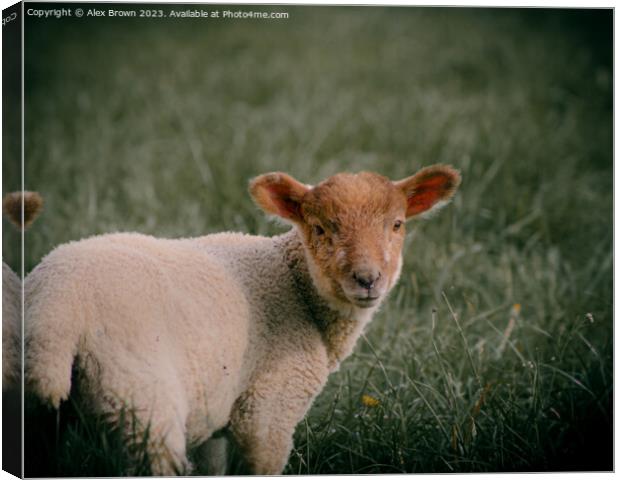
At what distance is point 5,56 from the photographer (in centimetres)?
364

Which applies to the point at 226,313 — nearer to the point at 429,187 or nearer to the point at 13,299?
the point at 13,299

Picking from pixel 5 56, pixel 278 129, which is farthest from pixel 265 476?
pixel 278 129

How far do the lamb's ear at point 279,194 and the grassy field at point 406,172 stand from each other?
750 mm

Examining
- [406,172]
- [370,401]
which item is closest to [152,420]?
[370,401]

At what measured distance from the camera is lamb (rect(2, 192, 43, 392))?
3270mm

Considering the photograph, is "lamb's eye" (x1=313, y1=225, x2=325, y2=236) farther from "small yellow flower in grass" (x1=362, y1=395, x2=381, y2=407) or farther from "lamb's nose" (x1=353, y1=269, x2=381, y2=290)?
"small yellow flower in grass" (x1=362, y1=395, x2=381, y2=407)

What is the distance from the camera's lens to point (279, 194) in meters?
3.69

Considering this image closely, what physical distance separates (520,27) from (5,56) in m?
2.67

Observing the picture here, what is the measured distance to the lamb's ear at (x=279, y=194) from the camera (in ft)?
11.9

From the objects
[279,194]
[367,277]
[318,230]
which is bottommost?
[367,277]

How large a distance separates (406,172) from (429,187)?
7.61ft

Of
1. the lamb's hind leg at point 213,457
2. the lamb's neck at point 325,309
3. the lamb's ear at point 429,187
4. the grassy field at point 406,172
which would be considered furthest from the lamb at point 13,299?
the lamb's ear at point 429,187

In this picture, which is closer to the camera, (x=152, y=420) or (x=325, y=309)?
(x=152, y=420)

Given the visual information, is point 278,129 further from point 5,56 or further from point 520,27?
point 5,56
